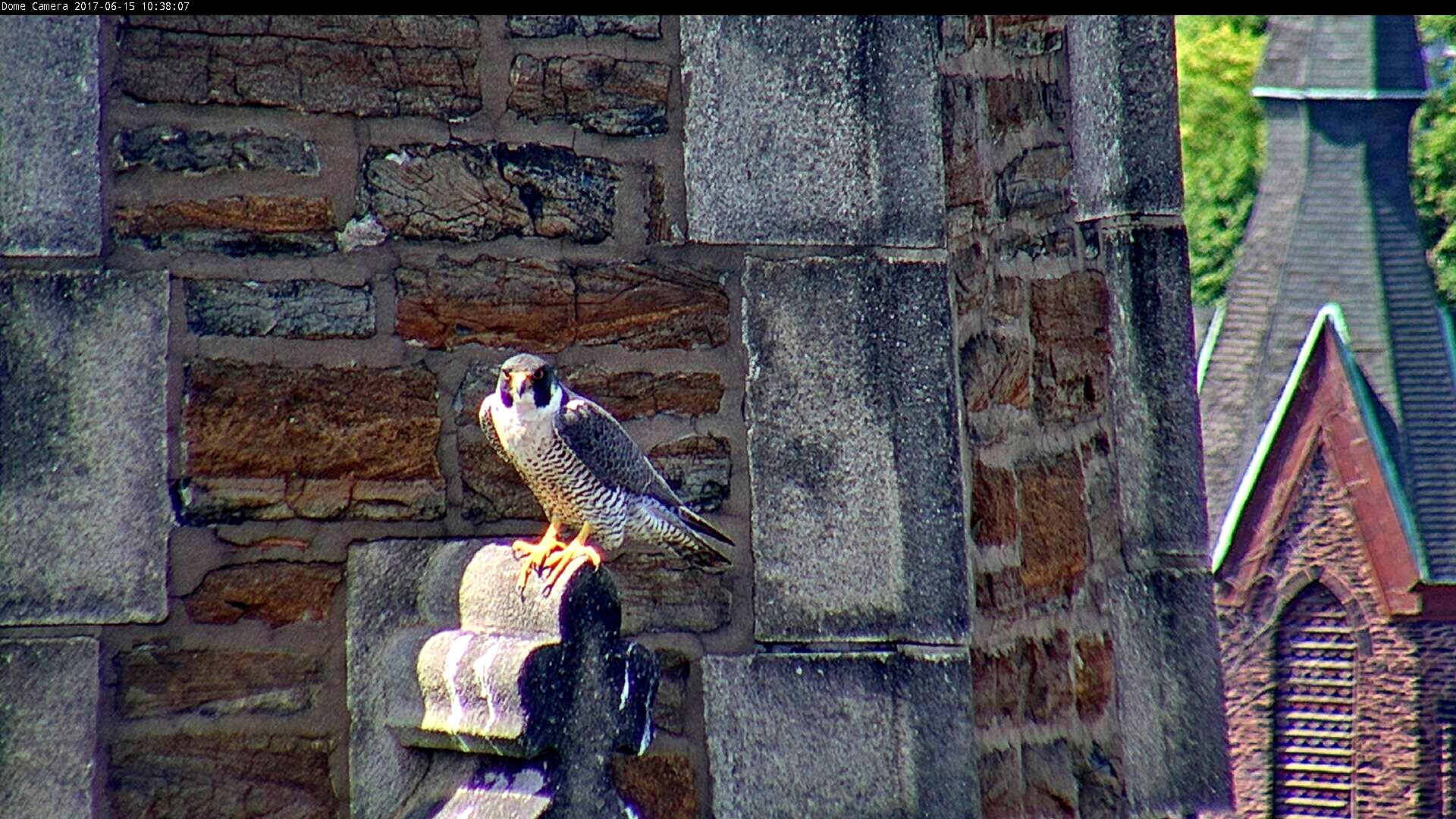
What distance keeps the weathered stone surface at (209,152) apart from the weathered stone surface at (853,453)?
0.72m

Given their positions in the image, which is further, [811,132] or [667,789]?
[811,132]

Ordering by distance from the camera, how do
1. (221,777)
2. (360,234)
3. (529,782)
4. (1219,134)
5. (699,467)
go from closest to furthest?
(529,782) → (221,777) → (360,234) → (699,467) → (1219,134)

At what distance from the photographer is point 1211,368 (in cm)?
2927

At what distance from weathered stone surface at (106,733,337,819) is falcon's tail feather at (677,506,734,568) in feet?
2.01

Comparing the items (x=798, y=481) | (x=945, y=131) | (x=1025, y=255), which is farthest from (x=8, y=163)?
(x=1025, y=255)

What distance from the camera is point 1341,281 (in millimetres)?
29062

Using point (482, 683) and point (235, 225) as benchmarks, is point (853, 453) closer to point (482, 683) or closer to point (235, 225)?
point (482, 683)

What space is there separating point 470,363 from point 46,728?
2.66 ft

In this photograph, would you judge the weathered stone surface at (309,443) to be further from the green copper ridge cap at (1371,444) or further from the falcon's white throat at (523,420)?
the green copper ridge cap at (1371,444)

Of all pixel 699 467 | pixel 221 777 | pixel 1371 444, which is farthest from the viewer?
pixel 1371 444

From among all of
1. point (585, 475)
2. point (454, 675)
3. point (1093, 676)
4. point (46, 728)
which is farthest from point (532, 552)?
point (1093, 676)

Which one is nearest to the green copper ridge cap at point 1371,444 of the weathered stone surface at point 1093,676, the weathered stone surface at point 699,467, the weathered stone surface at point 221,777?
the weathered stone surface at point 1093,676

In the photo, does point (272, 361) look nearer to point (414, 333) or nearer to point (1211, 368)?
point (414, 333)

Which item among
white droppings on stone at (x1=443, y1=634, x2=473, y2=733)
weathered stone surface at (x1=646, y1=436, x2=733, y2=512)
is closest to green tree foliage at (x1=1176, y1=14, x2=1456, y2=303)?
weathered stone surface at (x1=646, y1=436, x2=733, y2=512)
